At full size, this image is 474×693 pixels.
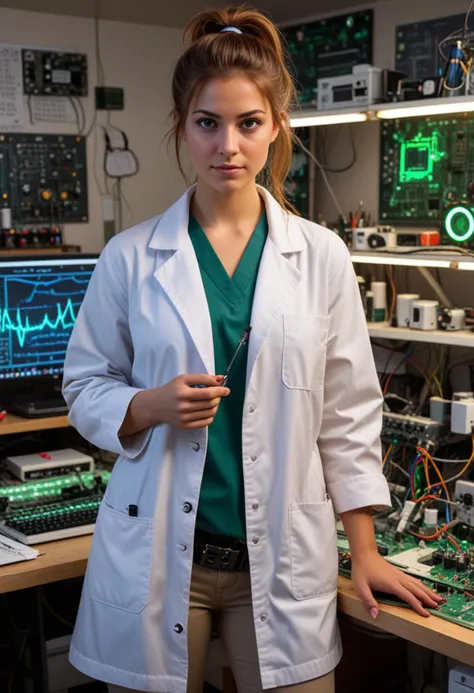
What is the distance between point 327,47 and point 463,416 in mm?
1548

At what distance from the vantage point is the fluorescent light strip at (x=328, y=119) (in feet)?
7.90

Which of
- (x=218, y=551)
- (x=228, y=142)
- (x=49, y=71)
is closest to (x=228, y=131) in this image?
(x=228, y=142)

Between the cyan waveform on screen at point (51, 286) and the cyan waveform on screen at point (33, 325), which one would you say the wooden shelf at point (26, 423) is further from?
the cyan waveform on screen at point (51, 286)

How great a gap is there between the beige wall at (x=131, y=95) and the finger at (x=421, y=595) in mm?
2300

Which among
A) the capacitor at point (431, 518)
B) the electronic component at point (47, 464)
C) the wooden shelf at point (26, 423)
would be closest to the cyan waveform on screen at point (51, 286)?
the wooden shelf at point (26, 423)

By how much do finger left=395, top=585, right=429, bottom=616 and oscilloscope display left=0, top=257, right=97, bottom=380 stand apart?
1.27 meters

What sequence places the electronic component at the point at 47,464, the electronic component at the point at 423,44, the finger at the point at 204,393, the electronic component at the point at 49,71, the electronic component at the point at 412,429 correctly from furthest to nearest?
1. the electronic component at the point at 49,71
2. the electronic component at the point at 423,44
3. the electronic component at the point at 47,464
4. the electronic component at the point at 412,429
5. the finger at the point at 204,393

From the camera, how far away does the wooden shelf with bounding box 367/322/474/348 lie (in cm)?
222

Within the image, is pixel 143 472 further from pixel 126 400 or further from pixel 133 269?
pixel 133 269

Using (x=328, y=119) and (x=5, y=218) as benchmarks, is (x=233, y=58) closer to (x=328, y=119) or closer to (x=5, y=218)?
(x=328, y=119)

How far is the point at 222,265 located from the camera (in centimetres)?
158

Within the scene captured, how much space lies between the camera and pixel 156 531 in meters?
1.52

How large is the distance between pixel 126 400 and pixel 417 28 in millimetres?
1795

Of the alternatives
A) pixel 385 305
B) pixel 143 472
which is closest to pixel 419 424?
pixel 385 305
